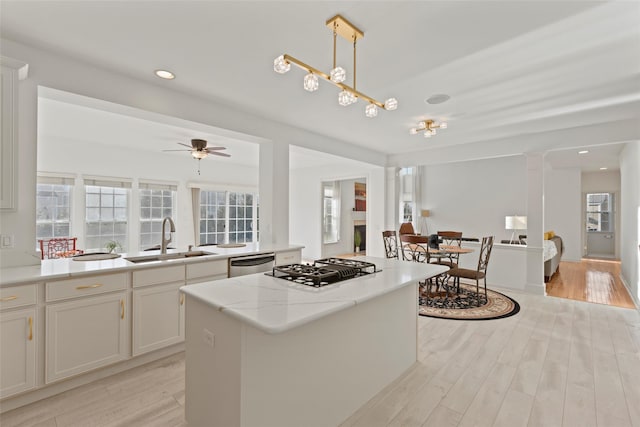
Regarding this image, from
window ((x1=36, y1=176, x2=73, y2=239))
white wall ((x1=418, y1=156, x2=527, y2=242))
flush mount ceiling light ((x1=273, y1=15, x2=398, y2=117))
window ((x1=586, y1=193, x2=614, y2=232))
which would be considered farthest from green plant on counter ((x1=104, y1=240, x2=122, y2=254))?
window ((x1=586, y1=193, x2=614, y2=232))

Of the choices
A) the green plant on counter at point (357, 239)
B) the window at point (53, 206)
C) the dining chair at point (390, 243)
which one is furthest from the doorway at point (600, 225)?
the window at point (53, 206)

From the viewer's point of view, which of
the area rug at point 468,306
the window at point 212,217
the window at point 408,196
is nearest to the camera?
Answer: the area rug at point 468,306

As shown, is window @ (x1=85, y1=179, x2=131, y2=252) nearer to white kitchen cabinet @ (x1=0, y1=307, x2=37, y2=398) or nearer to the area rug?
white kitchen cabinet @ (x1=0, y1=307, x2=37, y2=398)

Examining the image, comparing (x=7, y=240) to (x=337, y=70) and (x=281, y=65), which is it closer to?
(x=281, y=65)

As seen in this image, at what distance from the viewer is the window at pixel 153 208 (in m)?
5.89

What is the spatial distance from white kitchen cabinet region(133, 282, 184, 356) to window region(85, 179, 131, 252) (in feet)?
12.3

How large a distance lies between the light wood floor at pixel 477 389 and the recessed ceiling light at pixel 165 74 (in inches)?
101

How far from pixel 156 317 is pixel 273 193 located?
6.44 feet

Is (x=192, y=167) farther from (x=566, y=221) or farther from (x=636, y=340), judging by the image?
(x=566, y=221)

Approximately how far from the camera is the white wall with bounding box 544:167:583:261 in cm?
778

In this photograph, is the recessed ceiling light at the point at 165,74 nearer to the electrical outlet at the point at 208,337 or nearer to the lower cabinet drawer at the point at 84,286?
the lower cabinet drawer at the point at 84,286

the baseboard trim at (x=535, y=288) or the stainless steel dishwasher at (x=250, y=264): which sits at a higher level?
the stainless steel dishwasher at (x=250, y=264)

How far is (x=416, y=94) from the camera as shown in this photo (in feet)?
10.1

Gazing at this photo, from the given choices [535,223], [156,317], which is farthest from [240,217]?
[535,223]
